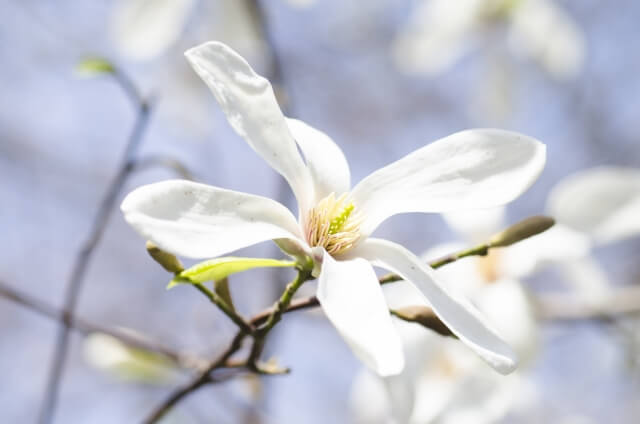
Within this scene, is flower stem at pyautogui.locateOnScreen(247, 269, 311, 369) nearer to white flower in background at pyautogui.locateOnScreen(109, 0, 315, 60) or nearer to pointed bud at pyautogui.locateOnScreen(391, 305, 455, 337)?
pointed bud at pyautogui.locateOnScreen(391, 305, 455, 337)

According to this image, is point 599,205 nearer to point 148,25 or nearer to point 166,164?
point 166,164

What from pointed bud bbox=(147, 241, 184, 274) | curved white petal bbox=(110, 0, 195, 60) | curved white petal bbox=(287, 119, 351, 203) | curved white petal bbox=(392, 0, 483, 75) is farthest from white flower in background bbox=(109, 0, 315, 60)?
pointed bud bbox=(147, 241, 184, 274)

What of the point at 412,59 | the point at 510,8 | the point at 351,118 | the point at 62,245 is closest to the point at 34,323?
the point at 62,245

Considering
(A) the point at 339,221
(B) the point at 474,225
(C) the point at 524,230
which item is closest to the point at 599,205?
(B) the point at 474,225

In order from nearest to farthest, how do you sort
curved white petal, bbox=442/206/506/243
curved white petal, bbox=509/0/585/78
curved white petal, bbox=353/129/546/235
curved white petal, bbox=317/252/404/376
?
curved white petal, bbox=317/252/404/376, curved white petal, bbox=353/129/546/235, curved white petal, bbox=442/206/506/243, curved white petal, bbox=509/0/585/78

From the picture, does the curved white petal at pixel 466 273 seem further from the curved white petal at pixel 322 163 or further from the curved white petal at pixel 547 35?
the curved white petal at pixel 547 35

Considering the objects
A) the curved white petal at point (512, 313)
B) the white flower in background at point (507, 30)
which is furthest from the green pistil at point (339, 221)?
the white flower in background at point (507, 30)

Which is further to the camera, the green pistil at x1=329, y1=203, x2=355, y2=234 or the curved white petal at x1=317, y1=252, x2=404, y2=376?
the green pistil at x1=329, y1=203, x2=355, y2=234

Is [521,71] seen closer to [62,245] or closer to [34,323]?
[62,245]
